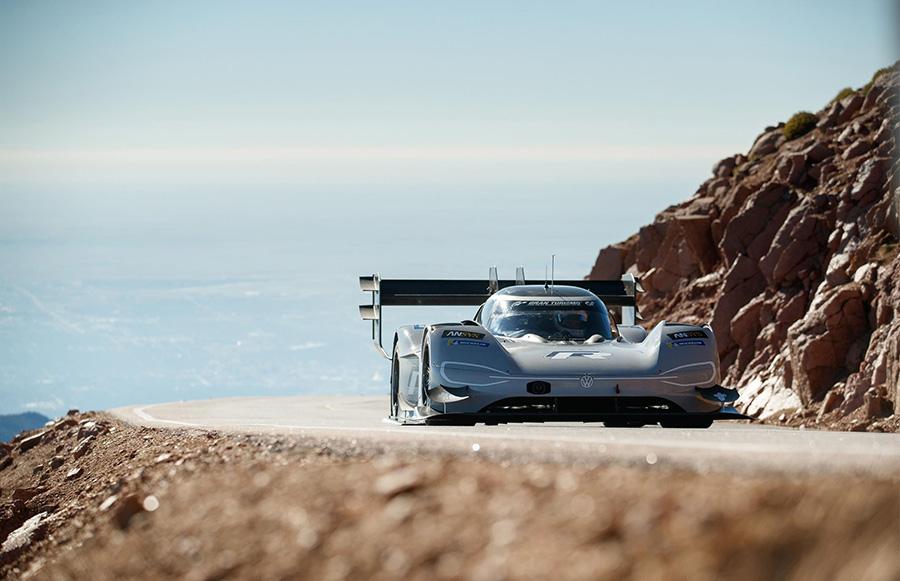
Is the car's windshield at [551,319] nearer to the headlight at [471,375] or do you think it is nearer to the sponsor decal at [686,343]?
the sponsor decal at [686,343]

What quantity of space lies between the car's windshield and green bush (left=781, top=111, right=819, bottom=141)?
103ft

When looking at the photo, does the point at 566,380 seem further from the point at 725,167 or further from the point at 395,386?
the point at 725,167

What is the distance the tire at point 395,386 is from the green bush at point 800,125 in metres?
32.0

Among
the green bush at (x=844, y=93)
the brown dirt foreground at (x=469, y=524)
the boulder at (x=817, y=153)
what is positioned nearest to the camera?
the brown dirt foreground at (x=469, y=524)

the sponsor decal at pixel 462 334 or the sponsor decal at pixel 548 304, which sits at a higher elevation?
the sponsor decal at pixel 548 304

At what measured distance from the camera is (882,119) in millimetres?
36094

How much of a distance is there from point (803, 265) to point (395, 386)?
20722mm

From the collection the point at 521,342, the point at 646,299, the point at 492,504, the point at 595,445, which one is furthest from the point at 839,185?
the point at 492,504

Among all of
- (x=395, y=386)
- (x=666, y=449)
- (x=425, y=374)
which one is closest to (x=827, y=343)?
(x=395, y=386)

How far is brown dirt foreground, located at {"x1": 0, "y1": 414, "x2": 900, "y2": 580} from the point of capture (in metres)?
3.94

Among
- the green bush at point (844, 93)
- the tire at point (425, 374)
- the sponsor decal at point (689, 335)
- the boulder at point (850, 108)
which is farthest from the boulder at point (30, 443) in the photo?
the green bush at point (844, 93)

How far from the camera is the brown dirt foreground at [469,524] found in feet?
12.9

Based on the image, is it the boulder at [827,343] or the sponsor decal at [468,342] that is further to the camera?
the boulder at [827,343]

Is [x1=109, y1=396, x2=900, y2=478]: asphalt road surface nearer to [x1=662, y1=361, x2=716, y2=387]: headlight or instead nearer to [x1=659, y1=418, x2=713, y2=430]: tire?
[x1=662, y1=361, x2=716, y2=387]: headlight
